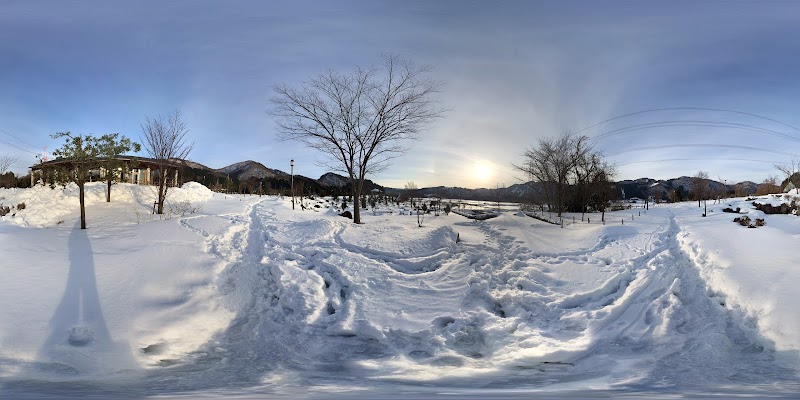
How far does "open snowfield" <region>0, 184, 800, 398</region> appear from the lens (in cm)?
464

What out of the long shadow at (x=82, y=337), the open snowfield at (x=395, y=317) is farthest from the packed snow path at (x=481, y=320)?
the long shadow at (x=82, y=337)

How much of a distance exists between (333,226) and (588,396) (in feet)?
36.0

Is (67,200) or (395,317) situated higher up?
(67,200)

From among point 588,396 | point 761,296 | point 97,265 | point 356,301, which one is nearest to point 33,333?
point 97,265

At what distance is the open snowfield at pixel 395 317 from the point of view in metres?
4.64

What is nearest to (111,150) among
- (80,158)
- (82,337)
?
(80,158)

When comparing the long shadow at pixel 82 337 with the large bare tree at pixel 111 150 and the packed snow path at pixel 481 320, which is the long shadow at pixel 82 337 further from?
the large bare tree at pixel 111 150

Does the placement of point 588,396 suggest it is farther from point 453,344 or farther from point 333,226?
point 333,226

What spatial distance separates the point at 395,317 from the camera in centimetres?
683

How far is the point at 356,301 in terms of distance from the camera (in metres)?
7.41

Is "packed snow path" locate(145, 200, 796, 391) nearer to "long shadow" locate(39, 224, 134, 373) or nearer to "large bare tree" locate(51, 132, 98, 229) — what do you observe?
"long shadow" locate(39, 224, 134, 373)

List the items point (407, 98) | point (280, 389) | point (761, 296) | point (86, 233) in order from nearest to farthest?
1. point (280, 389)
2. point (761, 296)
3. point (86, 233)
4. point (407, 98)

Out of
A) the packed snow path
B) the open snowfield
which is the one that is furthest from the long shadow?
the packed snow path

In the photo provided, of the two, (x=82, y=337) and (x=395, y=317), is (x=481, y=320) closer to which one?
(x=395, y=317)
